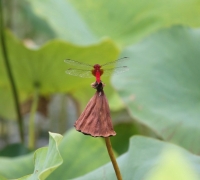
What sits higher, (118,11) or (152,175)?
(118,11)

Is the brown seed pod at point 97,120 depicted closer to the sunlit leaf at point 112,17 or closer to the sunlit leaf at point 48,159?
the sunlit leaf at point 48,159

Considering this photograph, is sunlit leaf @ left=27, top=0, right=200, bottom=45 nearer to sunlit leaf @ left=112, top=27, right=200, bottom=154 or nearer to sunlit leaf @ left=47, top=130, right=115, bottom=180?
sunlit leaf @ left=112, top=27, right=200, bottom=154

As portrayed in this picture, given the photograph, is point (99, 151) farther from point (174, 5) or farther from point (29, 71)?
point (174, 5)

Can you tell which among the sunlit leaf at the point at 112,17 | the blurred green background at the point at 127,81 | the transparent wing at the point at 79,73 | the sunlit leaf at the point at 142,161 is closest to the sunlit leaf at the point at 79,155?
the blurred green background at the point at 127,81

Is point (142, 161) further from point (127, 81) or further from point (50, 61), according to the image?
point (50, 61)

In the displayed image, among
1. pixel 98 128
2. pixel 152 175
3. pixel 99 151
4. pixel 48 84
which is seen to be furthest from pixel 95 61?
pixel 98 128

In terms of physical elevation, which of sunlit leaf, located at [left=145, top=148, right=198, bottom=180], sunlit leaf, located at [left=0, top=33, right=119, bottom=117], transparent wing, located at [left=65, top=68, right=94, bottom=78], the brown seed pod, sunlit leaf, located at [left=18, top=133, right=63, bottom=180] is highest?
sunlit leaf, located at [left=0, top=33, right=119, bottom=117]

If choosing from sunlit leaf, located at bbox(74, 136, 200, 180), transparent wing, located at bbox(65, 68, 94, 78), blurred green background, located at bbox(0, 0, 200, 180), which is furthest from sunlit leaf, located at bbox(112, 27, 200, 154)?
transparent wing, located at bbox(65, 68, 94, 78)

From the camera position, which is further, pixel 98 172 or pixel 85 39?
pixel 85 39
